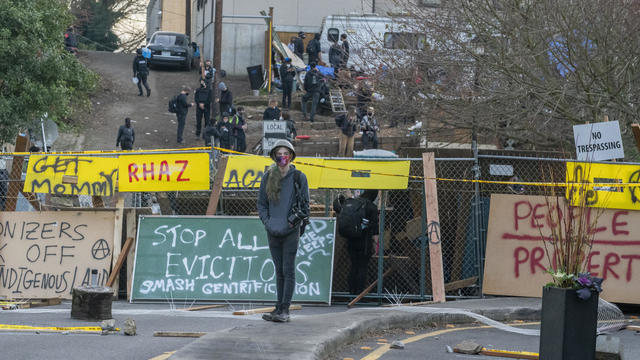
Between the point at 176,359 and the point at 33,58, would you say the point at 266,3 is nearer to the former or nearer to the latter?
the point at 33,58

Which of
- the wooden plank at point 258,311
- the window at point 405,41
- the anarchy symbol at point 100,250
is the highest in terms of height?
the window at point 405,41

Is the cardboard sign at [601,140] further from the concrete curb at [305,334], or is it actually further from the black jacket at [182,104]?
the black jacket at [182,104]

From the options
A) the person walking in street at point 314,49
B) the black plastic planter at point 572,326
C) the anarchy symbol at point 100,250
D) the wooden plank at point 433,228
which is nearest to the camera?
the black plastic planter at point 572,326

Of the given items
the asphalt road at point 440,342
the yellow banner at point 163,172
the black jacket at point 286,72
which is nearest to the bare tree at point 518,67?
the yellow banner at point 163,172

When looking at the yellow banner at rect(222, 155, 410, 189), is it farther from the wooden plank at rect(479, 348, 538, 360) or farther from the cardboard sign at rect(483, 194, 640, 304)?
the wooden plank at rect(479, 348, 538, 360)

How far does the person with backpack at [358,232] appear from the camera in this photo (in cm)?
1302

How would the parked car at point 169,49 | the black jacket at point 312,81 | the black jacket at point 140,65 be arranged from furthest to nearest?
the parked car at point 169,49 < the black jacket at point 140,65 < the black jacket at point 312,81

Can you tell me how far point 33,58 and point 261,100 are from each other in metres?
12.3

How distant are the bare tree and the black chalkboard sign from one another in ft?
16.6

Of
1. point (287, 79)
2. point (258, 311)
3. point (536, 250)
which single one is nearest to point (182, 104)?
point (287, 79)

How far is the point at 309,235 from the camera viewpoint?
41.8ft

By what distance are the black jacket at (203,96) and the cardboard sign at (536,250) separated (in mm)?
18382

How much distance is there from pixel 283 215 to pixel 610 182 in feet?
17.7

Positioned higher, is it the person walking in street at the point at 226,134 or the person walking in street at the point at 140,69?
the person walking in street at the point at 140,69
